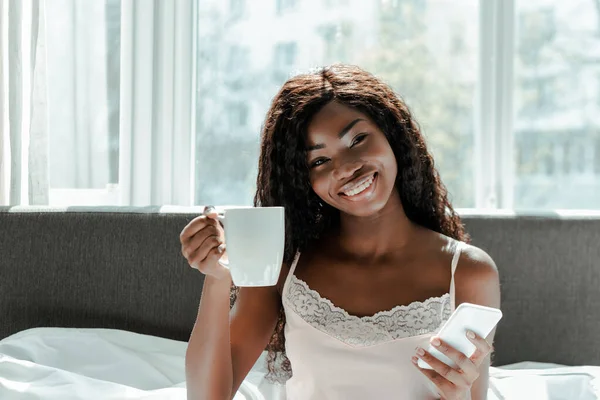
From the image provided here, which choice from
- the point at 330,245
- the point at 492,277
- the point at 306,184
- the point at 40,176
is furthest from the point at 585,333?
the point at 40,176

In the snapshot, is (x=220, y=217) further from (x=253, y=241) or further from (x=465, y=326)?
(x=465, y=326)

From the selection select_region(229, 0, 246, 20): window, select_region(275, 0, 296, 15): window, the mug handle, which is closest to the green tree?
select_region(275, 0, 296, 15): window

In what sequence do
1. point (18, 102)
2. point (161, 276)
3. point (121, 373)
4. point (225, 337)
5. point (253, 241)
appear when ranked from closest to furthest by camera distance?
point (253, 241) → point (225, 337) → point (121, 373) → point (161, 276) → point (18, 102)

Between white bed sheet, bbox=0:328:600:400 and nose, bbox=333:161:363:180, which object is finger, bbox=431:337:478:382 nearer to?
nose, bbox=333:161:363:180

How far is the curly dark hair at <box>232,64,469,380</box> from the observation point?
1561mm

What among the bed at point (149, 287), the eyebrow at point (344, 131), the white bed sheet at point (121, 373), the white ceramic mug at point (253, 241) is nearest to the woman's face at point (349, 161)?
the eyebrow at point (344, 131)

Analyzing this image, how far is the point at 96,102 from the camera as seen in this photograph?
102 inches

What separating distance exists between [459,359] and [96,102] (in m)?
1.73

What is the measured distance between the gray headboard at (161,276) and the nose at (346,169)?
2.37 ft

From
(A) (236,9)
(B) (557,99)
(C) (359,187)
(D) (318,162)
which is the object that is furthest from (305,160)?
(B) (557,99)

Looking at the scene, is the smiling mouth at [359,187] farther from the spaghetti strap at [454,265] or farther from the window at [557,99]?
the window at [557,99]

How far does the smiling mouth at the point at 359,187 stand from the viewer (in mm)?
1476

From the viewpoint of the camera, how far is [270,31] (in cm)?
273

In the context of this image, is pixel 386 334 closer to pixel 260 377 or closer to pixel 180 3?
pixel 260 377
